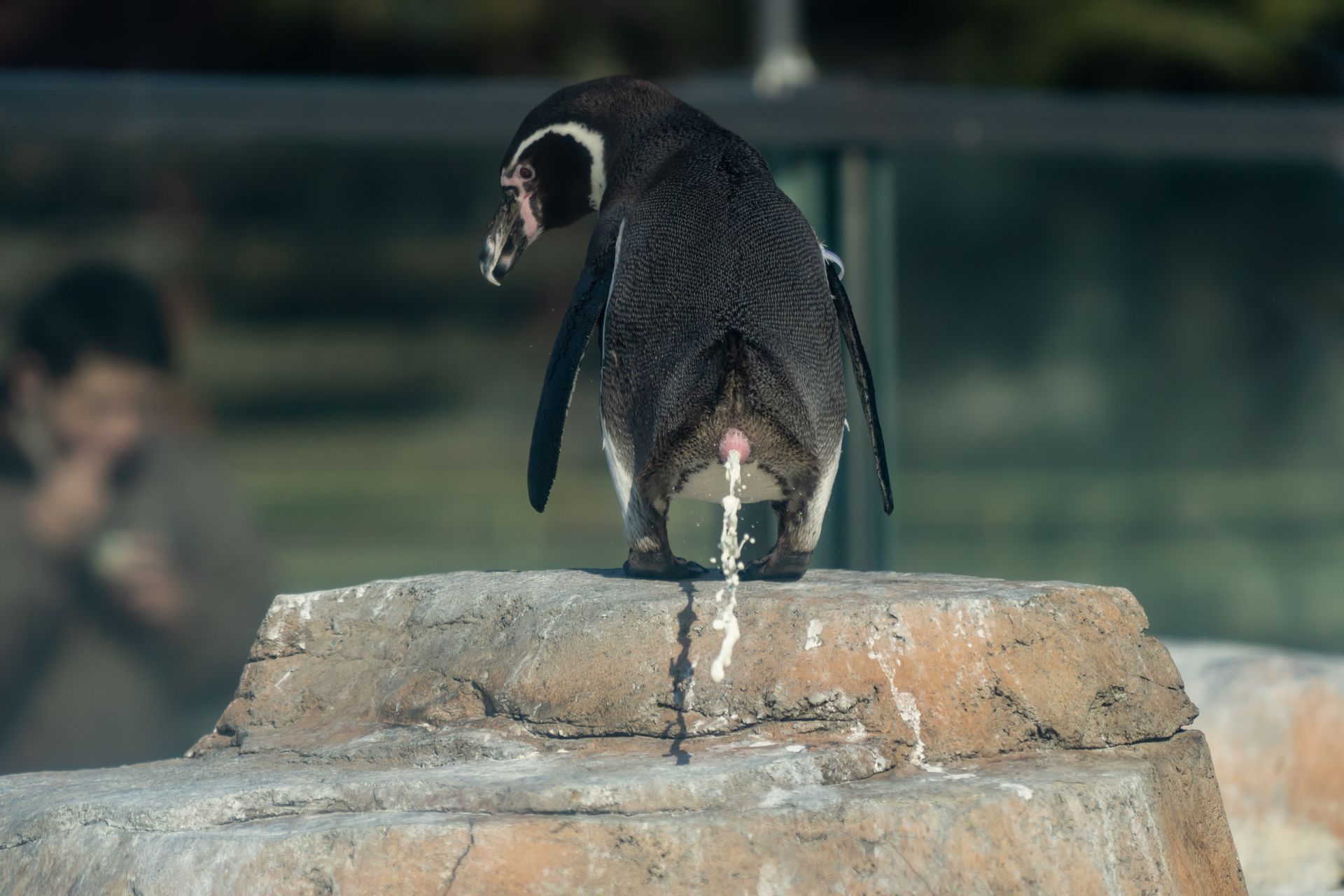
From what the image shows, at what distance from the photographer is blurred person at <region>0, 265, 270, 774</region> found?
4.30 m

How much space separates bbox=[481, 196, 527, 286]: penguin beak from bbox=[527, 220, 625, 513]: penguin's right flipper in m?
0.21

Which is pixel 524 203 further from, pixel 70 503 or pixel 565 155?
pixel 70 503

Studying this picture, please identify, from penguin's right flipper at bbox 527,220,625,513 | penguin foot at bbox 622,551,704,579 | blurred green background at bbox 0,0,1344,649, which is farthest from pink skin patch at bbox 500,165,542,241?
blurred green background at bbox 0,0,1344,649

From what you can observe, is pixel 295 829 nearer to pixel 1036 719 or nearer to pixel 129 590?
pixel 1036 719

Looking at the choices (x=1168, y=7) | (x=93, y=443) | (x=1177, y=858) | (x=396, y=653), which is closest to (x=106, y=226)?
(x=93, y=443)

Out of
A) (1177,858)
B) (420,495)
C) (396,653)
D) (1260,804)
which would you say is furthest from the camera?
(420,495)

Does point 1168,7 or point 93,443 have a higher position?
point 1168,7

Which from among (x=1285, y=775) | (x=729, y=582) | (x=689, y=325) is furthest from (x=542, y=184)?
(x=1285, y=775)

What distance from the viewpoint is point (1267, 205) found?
5.10 m

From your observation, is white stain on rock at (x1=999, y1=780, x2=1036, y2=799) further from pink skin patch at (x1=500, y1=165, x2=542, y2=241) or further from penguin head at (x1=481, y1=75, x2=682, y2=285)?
pink skin patch at (x1=500, y1=165, x2=542, y2=241)

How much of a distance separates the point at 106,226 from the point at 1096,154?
284 cm

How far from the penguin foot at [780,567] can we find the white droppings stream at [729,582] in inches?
6.8

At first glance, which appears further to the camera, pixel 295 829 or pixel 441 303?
pixel 441 303

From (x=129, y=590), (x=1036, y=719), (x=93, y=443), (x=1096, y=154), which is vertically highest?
(x=1096, y=154)
